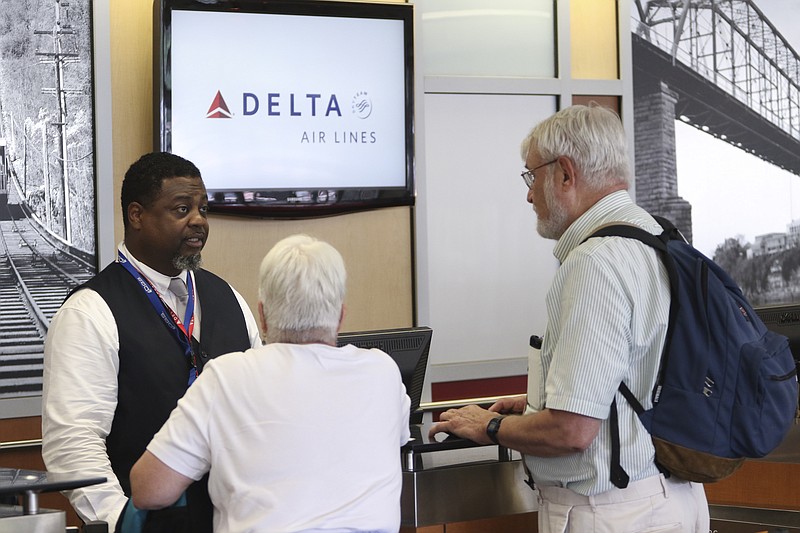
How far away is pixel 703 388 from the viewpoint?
1991mm

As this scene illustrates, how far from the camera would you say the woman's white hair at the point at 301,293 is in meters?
1.80

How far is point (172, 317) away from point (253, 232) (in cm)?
153

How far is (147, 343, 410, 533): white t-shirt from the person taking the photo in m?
1.71

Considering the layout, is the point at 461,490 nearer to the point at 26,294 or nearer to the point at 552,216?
the point at 552,216

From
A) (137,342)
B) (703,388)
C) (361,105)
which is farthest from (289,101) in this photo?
(703,388)

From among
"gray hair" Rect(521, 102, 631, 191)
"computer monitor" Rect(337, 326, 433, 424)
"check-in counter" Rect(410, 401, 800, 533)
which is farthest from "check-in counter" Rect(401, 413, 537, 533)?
"gray hair" Rect(521, 102, 631, 191)

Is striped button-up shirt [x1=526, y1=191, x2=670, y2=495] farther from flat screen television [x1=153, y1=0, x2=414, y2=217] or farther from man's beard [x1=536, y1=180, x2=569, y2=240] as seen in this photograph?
flat screen television [x1=153, y1=0, x2=414, y2=217]

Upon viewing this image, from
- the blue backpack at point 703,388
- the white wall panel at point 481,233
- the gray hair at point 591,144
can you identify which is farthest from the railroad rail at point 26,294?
the blue backpack at point 703,388

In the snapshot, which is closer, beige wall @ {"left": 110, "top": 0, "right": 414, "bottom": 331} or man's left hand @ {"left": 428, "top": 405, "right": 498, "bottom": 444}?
man's left hand @ {"left": 428, "top": 405, "right": 498, "bottom": 444}

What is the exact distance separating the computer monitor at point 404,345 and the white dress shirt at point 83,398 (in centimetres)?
58

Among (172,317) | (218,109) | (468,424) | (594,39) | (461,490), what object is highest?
(594,39)

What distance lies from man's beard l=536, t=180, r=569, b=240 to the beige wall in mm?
2017

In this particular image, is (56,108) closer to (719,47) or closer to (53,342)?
(53,342)

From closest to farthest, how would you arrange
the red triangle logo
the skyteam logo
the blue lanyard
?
the blue lanyard < the red triangle logo < the skyteam logo
